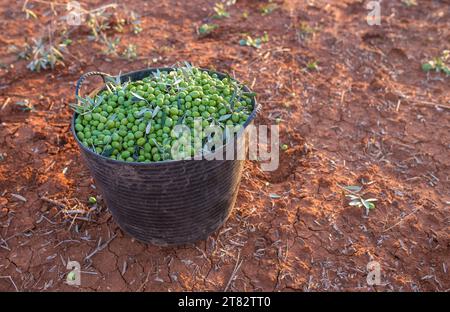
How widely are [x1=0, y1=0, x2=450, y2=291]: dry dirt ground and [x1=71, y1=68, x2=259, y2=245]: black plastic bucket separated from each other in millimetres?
185

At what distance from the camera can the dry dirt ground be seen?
2848mm

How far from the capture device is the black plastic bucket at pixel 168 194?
7.67 feet

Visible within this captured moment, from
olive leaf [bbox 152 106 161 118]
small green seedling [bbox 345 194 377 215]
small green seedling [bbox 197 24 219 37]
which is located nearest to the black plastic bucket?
olive leaf [bbox 152 106 161 118]

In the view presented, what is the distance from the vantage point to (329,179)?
3438mm

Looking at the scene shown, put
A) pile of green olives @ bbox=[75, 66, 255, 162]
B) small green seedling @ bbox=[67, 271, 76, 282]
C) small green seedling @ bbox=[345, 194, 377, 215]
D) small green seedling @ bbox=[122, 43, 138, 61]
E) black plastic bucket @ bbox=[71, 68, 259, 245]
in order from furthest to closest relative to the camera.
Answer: small green seedling @ bbox=[122, 43, 138, 61], small green seedling @ bbox=[345, 194, 377, 215], small green seedling @ bbox=[67, 271, 76, 282], pile of green olives @ bbox=[75, 66, 255, 162], black plastic bucket @ bbox=[71, 68, 259, 245]

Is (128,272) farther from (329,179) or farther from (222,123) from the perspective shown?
(329,179)

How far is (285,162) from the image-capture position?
11.9 feet

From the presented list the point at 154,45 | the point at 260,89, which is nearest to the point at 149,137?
the point at 260,89

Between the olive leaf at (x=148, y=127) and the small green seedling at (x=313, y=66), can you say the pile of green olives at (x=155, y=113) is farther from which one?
the small green seedling at (x=313, y=66)

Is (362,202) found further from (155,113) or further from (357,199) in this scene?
(155,113)

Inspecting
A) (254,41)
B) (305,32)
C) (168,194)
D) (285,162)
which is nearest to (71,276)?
(168,194)

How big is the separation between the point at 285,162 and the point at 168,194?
1445mm

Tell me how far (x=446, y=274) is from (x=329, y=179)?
1.06 metres

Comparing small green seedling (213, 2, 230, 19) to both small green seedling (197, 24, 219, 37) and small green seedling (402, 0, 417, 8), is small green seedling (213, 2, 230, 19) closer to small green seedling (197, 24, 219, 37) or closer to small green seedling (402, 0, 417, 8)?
small green seedling (197, 24, 219, 37)
